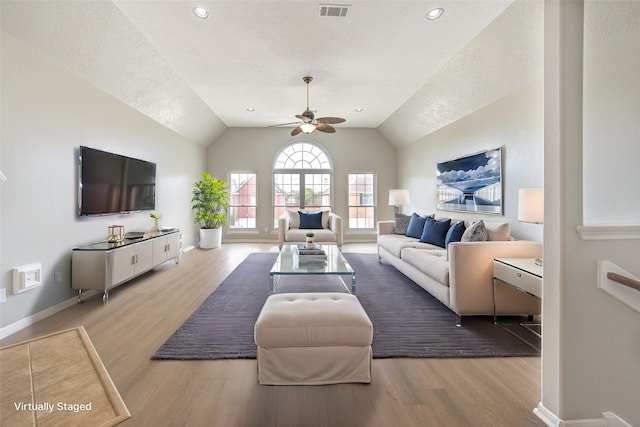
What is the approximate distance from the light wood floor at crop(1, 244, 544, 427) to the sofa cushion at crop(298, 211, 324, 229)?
13.1 ft

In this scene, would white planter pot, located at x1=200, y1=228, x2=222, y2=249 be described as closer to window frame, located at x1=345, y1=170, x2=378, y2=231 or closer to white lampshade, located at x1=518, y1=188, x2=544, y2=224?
window frame, located at x1=345, y1=170, x2=378, y2=231

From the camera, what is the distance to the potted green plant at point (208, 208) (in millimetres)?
6516

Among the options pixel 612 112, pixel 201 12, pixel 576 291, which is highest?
pixel 201 12

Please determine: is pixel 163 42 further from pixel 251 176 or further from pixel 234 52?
pixel 251 176

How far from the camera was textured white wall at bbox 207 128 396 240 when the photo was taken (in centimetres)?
740

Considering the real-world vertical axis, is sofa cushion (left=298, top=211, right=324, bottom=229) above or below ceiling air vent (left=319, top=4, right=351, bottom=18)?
below

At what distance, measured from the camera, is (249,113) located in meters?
6.15

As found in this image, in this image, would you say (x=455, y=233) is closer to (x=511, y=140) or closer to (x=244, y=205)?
(x=511, y=140)

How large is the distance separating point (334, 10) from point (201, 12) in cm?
131

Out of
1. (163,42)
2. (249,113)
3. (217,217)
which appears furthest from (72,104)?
(217,217)

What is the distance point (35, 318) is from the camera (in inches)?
104

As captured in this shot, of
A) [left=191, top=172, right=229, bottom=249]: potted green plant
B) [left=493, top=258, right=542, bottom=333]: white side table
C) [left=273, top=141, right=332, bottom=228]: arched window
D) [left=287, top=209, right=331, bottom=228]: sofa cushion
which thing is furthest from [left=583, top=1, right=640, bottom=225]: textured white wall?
[left=191, top=172, right=229, bottom=249]: potted green plant

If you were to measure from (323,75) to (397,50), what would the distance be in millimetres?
1162

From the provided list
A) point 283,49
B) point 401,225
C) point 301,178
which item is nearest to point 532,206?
point 401,225
